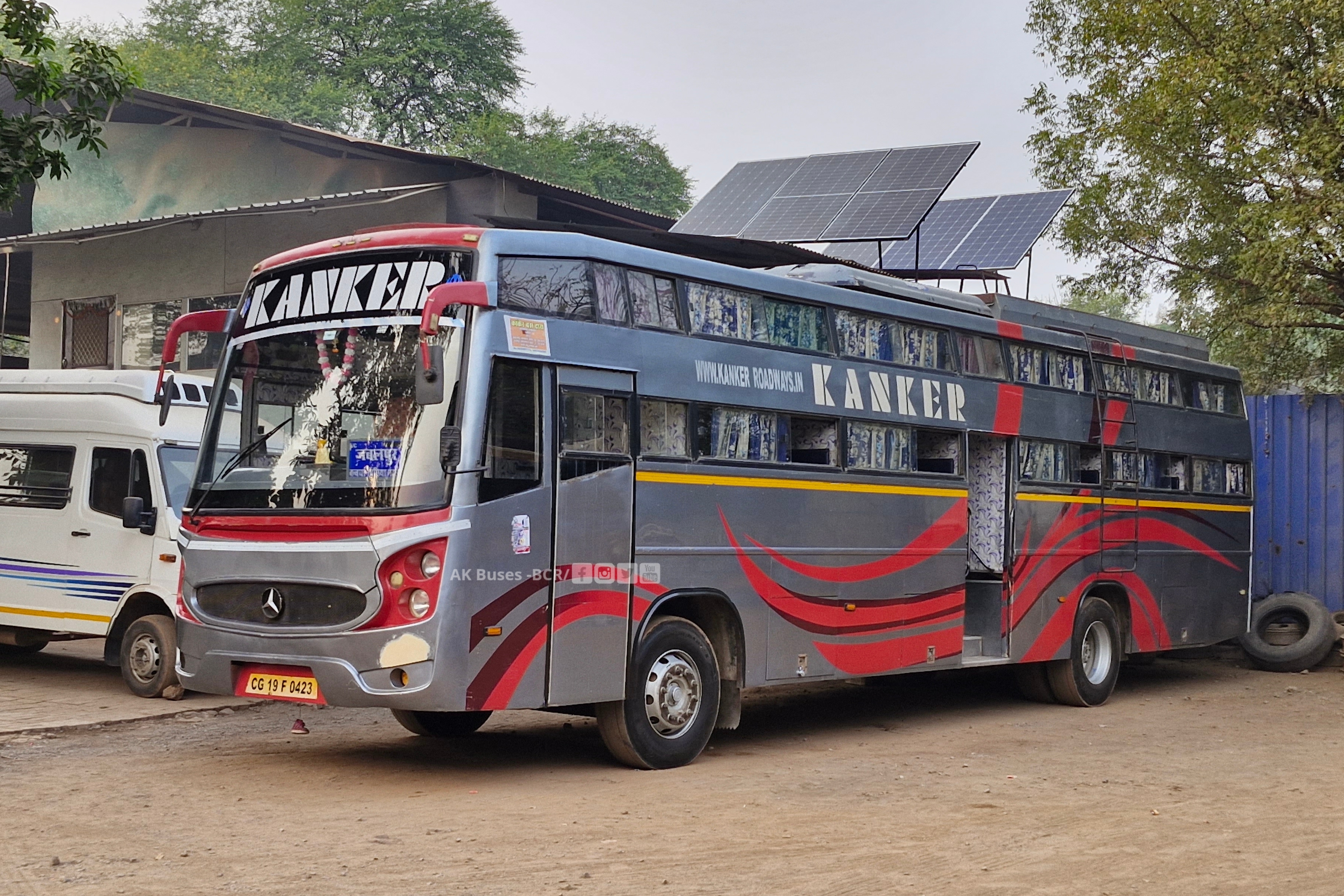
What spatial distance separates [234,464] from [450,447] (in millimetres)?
1584

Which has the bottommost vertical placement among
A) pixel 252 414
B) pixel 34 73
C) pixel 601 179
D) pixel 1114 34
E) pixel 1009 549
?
pixel 1009 549

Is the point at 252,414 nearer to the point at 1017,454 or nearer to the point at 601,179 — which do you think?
the point at 1017,454

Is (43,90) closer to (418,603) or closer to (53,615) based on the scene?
(53,615)

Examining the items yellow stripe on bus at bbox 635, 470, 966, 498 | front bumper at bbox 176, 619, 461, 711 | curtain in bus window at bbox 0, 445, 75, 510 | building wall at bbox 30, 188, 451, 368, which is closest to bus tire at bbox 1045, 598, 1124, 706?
yellow stripe on bus at bbox 635, 470, 966, 498

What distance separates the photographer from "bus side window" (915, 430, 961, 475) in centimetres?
1188

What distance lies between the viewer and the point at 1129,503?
1444cm

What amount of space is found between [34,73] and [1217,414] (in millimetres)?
12088

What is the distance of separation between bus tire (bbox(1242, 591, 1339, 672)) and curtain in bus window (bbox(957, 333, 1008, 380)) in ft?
19.4

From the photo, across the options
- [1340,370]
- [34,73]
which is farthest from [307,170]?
[1340,370]

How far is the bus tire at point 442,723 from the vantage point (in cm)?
1028

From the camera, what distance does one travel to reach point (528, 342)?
28.2 feet

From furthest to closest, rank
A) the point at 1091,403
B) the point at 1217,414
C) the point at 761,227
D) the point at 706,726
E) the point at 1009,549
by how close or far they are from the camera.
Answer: the point at 761,227
the point at 1217,414
the point at 1091,403
the point at 1009,549
the point at 706,726

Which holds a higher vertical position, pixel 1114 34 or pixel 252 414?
pixel 1114 34

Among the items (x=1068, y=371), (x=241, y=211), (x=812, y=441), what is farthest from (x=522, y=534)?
(x=241, y=211)
